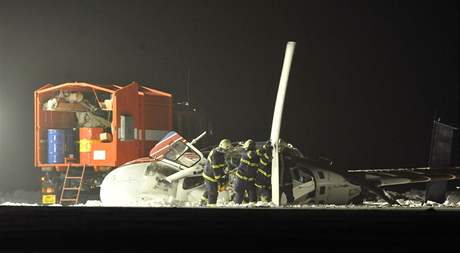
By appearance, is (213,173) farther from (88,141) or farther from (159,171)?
(88,141)

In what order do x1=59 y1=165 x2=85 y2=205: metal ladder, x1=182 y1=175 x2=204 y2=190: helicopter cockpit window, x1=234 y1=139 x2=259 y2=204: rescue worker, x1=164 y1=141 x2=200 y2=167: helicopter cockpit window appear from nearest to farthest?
x1=234 y1=139 x2=259 y2=204: rescue worker → x1=182 y1=175 x2=204 y2=190: helicopter cockpit window → x1=164 y1=141 x2=200 y2=167: helicopter cockpit window → x1=59 y1=165 x2=85 y2=205: metal ladder

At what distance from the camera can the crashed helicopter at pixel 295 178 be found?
19391 millimetres

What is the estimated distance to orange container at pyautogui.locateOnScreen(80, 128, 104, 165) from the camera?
914 inches

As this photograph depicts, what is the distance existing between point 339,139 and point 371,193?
40.9ft

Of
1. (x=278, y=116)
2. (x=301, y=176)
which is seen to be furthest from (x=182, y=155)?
(x=278, y=116)

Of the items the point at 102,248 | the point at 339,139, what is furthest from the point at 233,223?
the point at 339,139

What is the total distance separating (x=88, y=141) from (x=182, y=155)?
12.6ft

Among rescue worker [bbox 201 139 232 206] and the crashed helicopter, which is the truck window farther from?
rescue worker [bbox 201 139 232 206]

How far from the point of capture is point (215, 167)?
1898 centimetres

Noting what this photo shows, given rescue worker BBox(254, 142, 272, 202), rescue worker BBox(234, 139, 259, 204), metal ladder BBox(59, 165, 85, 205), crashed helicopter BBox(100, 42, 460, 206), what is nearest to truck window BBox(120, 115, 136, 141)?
metal ladder BBox(59, 165, 85, 205)

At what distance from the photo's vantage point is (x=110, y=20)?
32.7 metres

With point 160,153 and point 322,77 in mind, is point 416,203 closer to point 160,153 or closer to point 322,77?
point 160,153

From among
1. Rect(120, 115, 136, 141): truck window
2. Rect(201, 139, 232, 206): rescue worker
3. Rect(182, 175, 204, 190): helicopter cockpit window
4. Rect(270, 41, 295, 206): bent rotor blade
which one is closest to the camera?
Rect(270, 41, 295, 206): bent rotor blade

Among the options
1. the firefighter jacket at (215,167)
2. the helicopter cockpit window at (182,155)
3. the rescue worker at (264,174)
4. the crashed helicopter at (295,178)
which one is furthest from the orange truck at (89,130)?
the rescue worker at (264,174)
